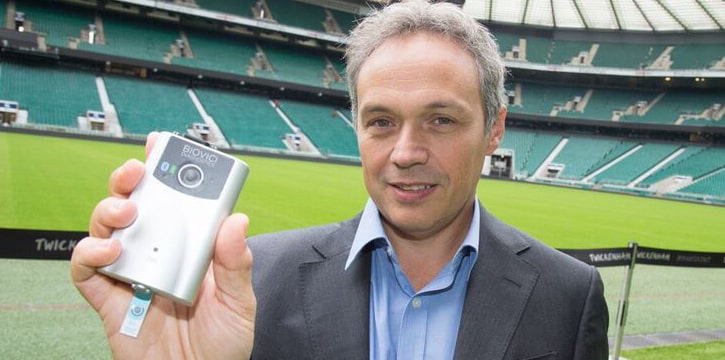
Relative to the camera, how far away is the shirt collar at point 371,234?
1.69 m

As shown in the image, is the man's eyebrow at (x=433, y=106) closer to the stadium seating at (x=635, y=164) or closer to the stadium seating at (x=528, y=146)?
the stadium seating at (x=635, y=164)

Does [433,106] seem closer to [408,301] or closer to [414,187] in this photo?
[414,187]

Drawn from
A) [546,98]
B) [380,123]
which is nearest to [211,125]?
[546,98]

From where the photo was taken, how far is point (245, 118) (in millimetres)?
37031

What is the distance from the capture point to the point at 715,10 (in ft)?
124

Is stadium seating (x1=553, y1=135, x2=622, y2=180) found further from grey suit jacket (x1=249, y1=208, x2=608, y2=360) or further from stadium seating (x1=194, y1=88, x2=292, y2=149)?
grey suit jacket (x1=249, y1=208, x2=608, y2=360)

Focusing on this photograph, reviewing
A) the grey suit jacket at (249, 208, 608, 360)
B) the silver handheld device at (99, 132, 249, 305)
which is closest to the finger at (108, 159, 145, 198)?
the silver handheld device at (99, 132, 249, 305)

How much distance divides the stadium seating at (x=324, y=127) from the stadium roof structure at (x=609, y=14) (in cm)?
1128

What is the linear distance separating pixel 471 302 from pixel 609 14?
47.8m

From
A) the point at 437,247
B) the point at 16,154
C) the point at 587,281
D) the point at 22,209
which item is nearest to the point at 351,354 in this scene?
the point at 437,247

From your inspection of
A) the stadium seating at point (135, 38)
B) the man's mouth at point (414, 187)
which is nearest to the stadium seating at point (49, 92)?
the stadium seating at point (135, 38)

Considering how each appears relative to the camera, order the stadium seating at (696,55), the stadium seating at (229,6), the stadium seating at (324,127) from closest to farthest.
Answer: the stadium seating at (324,127) → the stadium seating at (229,6) → the stadium seating at (696,55)

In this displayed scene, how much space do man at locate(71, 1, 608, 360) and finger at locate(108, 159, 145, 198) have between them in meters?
0.30

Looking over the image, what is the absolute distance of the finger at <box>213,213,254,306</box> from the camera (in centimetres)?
126
